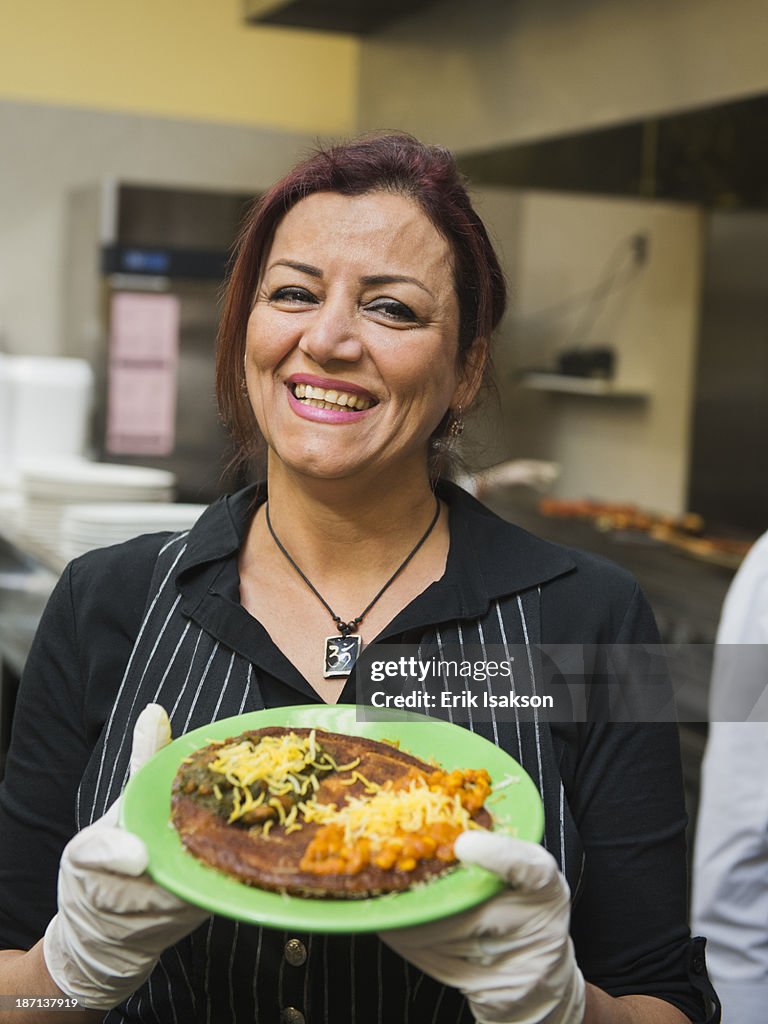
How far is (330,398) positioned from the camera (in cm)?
121

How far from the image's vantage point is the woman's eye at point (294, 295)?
4.03ft

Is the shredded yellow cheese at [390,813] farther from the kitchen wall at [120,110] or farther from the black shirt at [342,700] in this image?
the kitchen wall at [120,110]

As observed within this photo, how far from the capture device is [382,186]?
1263 mm

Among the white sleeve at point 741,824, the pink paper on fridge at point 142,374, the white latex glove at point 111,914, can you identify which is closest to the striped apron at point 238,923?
the white latex glove at point 111,914

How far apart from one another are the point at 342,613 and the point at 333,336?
300 mm

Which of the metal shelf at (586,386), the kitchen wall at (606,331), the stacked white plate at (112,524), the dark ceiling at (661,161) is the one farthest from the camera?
the metal shelf at (586,386)

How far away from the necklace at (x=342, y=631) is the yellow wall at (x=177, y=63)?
426 cm

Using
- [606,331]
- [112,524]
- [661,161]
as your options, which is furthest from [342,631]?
[606,331]

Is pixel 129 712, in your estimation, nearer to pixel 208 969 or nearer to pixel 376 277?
pixel 208 969

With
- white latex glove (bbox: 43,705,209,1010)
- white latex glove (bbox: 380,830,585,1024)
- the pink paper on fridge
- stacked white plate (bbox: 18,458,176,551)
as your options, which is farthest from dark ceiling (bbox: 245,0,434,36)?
white latex glove (bbox: 380,830,585,1024)

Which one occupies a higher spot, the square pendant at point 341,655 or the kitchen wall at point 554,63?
the kitchen wall at point 554,63

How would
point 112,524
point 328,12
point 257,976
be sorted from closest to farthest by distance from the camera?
point 257,976, point 112,524, point 328,12

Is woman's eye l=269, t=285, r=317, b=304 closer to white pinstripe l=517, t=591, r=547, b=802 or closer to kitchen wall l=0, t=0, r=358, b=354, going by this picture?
white pinstripe l=517, t=591, r=547, b=802

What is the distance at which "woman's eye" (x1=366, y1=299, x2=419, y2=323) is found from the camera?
1.21m
